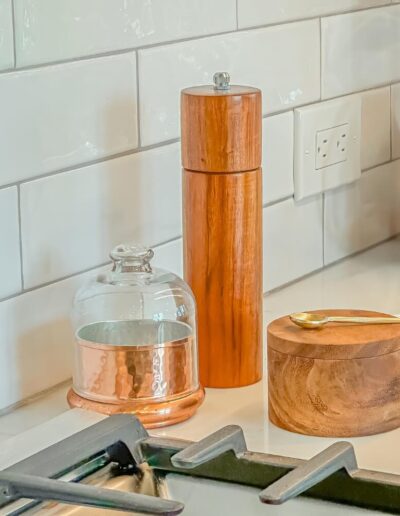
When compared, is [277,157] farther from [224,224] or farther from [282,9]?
[224,224]

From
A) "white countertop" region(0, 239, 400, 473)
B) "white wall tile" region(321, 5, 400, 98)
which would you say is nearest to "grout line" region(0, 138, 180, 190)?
"white countertop" region(0, 239, 400, 473)

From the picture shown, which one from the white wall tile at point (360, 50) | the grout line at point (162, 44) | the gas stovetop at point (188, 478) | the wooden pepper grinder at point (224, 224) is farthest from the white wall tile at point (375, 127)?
the gas stovetop at point (188, 478)

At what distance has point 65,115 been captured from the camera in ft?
3.61

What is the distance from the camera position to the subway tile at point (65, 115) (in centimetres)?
104

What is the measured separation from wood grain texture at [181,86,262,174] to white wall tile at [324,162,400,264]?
51 centimetres

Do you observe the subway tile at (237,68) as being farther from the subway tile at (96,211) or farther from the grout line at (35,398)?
the grout line at (35,398)

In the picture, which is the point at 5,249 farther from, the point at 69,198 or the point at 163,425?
the point at 163,425

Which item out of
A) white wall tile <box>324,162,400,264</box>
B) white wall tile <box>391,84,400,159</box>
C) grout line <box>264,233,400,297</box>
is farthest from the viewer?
white wall tile <box>391,84,400,159</box>

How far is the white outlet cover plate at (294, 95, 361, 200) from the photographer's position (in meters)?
1.46

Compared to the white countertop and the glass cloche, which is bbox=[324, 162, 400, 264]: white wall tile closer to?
the white countertop

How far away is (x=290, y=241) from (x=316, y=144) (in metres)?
0.12

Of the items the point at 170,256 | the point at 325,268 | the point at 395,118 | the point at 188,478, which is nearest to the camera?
the point at 188,478

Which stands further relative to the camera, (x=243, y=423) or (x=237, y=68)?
(x=237, y=68)

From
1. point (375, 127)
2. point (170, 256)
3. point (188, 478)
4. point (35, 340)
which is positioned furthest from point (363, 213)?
point (188, 478)
